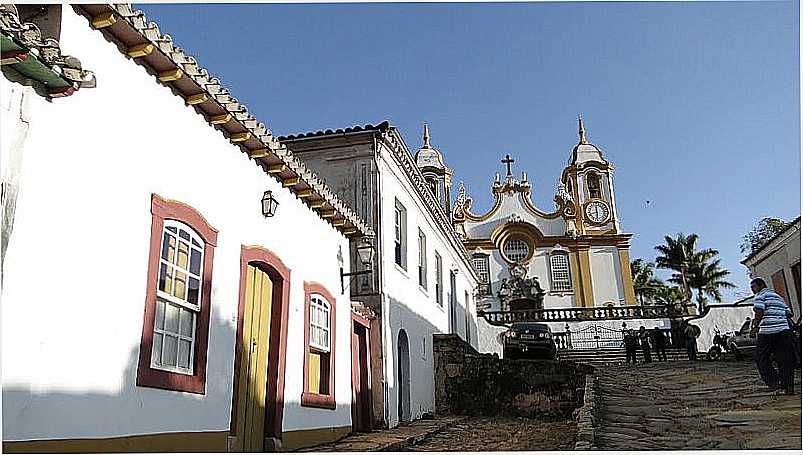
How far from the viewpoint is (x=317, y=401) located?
830cm

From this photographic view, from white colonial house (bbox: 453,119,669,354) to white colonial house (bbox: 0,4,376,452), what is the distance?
76.4 ft

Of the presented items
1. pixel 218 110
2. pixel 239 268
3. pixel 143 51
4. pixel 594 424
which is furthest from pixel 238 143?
pixel 594 424

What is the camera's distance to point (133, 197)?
16.7 ft

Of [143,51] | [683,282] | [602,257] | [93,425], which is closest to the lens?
[93,425]

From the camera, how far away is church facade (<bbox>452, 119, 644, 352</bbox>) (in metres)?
31.1

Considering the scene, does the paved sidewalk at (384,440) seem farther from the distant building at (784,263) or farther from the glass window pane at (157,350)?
the distant building at (784,263)

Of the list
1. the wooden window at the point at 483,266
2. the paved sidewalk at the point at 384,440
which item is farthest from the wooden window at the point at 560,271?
the paved sidewalk at the point at 384,440

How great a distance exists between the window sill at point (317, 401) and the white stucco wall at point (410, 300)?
92.7 inches

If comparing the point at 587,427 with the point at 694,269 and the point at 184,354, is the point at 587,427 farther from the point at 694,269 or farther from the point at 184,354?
the point at 694,269

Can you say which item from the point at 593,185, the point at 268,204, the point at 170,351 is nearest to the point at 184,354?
the point at 170,351

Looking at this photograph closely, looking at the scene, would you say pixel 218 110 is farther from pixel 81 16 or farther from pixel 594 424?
pixel 594 424

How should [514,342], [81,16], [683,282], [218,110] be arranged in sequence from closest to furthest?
[81,16] < [218,110] < [514,342] < [683,282]

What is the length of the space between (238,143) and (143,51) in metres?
1.72

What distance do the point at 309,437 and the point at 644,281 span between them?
43367mm
